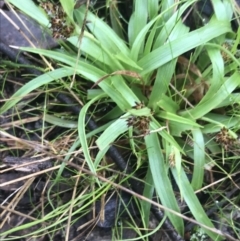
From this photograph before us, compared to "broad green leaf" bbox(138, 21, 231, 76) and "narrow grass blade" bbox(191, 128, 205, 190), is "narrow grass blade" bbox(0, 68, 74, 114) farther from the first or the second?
"narrow grass blade" bbox(191, 128, 205, 190)

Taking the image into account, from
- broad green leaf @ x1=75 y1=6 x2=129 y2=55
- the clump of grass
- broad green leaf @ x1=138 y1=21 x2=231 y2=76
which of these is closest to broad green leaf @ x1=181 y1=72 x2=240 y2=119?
the clump of grass

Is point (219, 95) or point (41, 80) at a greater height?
point (41, 80)

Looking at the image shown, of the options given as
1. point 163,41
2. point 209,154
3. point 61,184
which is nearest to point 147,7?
point 163,41

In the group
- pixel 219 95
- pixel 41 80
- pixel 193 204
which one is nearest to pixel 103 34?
pixel 41 80

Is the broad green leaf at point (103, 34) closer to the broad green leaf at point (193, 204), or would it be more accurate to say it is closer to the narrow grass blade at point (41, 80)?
the narrow grass blade at point (41, 80)

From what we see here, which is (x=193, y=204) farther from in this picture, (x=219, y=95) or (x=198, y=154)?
(x=219, y=95)

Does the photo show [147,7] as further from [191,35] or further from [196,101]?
[196,101]

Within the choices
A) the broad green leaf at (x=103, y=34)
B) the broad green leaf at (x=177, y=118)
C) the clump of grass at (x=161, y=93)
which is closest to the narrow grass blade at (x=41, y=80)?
the clump of grass at (x=161, y=93)

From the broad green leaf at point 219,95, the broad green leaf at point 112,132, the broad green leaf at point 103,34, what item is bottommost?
the broad green leaf at point 219,95
